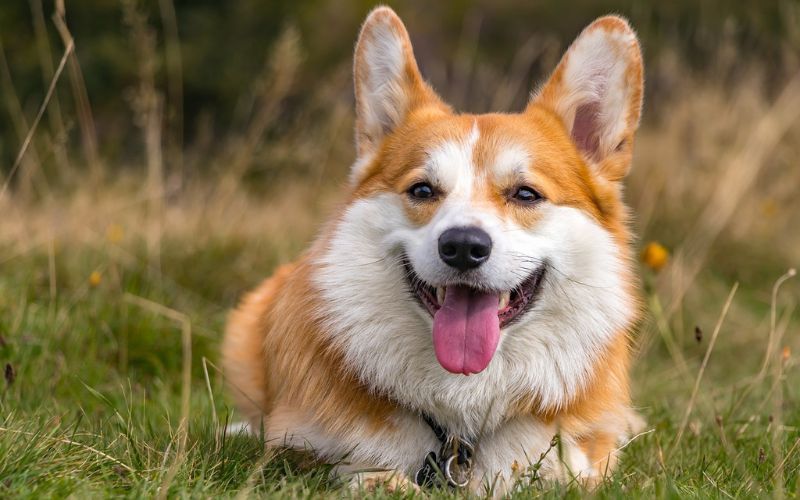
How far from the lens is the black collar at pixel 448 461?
9.30 ft

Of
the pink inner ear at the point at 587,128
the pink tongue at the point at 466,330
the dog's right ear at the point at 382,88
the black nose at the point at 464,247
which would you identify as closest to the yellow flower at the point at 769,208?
the pink inner ear at the point at 587,128

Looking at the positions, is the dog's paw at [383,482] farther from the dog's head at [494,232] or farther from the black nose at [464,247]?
the black nose at [464,247]

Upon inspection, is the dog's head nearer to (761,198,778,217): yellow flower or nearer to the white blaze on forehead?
the white blaze on forehead

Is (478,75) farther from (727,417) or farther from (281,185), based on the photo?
(727,417)

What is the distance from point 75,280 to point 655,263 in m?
2.98

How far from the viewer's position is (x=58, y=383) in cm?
372

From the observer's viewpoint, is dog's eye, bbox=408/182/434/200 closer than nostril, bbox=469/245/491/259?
No

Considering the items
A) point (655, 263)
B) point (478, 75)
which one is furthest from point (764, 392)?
point (478, 75)

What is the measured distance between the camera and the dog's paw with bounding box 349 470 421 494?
2654mm

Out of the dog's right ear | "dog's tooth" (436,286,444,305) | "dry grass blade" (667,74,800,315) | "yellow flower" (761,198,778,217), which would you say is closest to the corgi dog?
"dog's tooth" (436,286,444,305)

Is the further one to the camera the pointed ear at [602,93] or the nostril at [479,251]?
the pointed ear at [602,93]

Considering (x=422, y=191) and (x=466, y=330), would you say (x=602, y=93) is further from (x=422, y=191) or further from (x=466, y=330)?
(x=466, y=330)

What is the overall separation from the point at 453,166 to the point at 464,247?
0.43 m

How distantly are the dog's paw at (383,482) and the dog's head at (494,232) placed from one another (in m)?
0.37
